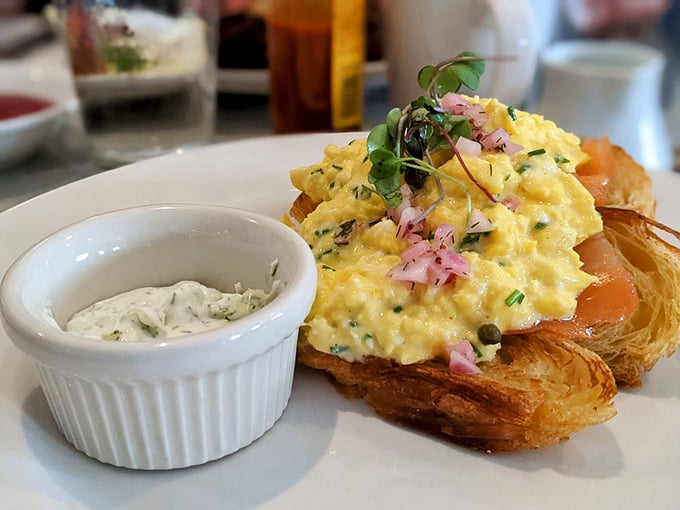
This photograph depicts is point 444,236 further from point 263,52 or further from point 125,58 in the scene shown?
point 263,52

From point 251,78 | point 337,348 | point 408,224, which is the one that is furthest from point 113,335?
point 251,78

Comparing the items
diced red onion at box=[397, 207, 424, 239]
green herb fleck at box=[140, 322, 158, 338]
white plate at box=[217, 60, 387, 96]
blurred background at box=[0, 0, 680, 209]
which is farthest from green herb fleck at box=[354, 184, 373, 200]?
white plate at box=[217, 60, 387, 96]

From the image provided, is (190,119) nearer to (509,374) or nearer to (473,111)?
(473,111)

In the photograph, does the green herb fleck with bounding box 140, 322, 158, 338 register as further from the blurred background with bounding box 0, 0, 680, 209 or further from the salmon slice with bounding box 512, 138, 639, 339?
the blurred background with bounding box 0, 0, 680, 209

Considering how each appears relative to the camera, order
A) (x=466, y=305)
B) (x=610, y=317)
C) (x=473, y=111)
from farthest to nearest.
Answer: (x=473, y=111)
(x=610, y=317)
(x=466, y=305)

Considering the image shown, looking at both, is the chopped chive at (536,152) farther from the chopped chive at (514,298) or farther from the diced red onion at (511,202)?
the chopped chive at (514,298)

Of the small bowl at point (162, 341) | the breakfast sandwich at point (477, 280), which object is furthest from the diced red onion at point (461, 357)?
the small bowl at point (162, 341)

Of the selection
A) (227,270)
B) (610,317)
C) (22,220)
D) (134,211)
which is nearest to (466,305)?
(610,317)
